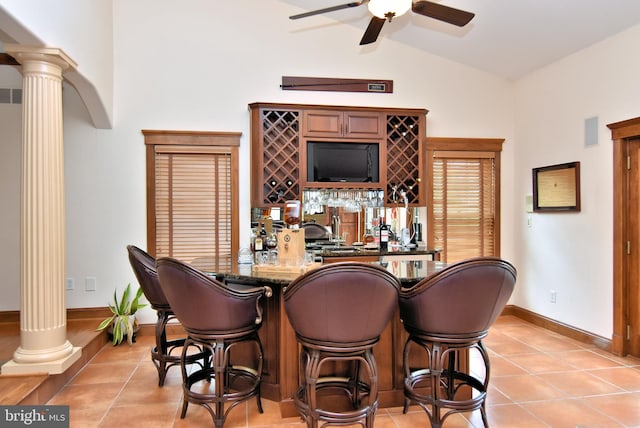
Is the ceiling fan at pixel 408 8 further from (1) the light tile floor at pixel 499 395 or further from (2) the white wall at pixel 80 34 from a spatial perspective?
(1) the light tile floor at pixel 499 395

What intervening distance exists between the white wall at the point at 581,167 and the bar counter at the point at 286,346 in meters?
2.24

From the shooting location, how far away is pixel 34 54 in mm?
2861

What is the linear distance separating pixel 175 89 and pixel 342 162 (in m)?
2.09

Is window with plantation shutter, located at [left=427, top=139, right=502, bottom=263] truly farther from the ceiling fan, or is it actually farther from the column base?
the column base

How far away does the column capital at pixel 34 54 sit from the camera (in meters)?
2.81

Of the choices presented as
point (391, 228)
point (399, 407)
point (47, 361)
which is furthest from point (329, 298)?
point (391, 228)

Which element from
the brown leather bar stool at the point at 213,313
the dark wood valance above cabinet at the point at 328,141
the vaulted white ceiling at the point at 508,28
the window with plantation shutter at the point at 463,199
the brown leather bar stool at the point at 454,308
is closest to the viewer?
the brown leather bar stool at the point at 454,308

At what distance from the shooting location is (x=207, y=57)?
462 centimetres

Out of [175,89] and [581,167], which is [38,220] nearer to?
[175,89]

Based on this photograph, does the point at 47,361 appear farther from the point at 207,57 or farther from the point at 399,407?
the point at 207,57

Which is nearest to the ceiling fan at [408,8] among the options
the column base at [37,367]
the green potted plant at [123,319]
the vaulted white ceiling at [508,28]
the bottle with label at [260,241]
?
the vaulted white ceiling at [508,28]

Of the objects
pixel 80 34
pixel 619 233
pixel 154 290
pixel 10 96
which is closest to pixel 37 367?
pixel 154 290

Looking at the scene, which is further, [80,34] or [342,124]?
[342,124]

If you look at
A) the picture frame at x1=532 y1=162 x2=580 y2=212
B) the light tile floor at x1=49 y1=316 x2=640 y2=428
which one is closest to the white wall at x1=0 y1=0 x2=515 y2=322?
the light tile floor at x1=49 y1=316 x2=640 y2=428
